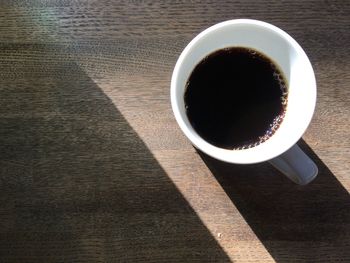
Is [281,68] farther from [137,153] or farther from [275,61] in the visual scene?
[137,153]

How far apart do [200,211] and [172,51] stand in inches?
8.2

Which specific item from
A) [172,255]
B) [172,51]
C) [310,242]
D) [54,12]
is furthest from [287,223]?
[54,12]

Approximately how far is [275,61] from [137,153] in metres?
0.21

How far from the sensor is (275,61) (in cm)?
66

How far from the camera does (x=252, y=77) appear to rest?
0.67 meters

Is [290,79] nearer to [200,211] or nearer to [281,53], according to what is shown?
[281,53]

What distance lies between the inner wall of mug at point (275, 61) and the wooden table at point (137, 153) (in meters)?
0.10

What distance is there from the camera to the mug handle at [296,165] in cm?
66

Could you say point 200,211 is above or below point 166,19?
below

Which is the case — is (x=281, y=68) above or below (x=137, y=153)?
above

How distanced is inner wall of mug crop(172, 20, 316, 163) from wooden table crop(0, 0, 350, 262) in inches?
3.8

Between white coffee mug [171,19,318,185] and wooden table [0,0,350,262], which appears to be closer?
white coffee mug [171,19,318,185]

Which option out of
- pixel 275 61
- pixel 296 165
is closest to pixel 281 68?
pixel 275 61

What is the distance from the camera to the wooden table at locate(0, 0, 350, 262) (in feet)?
2.39
